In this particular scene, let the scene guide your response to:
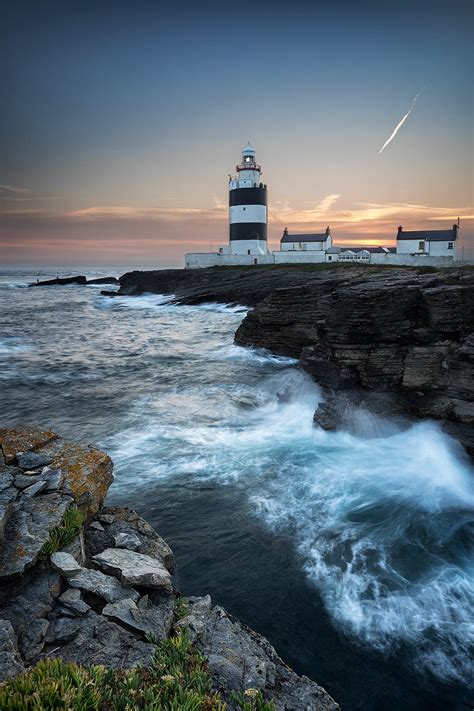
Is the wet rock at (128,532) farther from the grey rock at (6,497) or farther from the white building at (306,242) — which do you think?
the white building at (306,242)

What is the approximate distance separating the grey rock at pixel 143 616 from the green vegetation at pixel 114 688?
0.65 metres

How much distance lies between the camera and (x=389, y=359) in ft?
59.9

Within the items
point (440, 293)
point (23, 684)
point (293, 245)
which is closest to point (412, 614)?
point (23, 684)

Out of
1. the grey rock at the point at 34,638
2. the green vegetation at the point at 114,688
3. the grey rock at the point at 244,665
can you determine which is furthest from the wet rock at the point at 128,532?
the green vegetation at the point at 114,688

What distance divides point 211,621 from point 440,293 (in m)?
15.3

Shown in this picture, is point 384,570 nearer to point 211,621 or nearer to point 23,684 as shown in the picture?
point 211,621

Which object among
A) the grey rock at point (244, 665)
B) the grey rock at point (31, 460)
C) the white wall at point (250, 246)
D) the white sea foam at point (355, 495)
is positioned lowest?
the white sea foam at point (355, 495)

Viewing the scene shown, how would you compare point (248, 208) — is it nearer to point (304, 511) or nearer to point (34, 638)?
point (304, 511)

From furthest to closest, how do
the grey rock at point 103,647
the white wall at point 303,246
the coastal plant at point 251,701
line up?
the white wall at point 303,246
the grey rock at point 103,647
the coastal plant at point 251,701

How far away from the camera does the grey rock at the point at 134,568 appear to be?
617 centimetres

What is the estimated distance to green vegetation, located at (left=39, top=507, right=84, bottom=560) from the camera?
6060mm

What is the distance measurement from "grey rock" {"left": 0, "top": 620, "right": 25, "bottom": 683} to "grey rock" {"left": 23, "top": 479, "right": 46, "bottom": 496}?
94.9 inches

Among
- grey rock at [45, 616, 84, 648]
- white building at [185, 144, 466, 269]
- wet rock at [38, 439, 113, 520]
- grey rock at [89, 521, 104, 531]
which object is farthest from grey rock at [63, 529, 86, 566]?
white building at [185, 144, 466, 269]

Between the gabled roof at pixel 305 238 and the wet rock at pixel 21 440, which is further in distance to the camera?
the gabled roof at pixel 305 238
